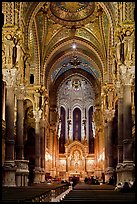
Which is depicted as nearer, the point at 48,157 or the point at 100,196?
the point at 100,196

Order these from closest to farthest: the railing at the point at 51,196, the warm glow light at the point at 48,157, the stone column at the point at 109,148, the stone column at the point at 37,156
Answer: the railing at the point at 51,196
the stone column at the point at 109,148
the stone column at the point at 37,156
the warm glow light at the point at 48,157

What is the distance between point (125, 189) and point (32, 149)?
25952 millimetres

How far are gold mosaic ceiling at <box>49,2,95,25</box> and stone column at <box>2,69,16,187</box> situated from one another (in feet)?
41.3

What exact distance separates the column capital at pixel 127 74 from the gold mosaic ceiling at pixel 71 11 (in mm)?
12363

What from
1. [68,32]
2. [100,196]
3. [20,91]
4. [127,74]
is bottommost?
[100,196]

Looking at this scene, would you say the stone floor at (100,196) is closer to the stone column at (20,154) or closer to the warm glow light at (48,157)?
the stone column at (20,154)

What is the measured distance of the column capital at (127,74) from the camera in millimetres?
19231

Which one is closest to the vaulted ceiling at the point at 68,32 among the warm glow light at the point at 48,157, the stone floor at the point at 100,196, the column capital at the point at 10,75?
the warm glow light at the point at 48,157

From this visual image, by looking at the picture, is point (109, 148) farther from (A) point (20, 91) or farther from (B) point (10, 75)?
(B) point (10, 75)

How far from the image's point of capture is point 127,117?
1922cm

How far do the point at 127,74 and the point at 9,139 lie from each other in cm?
615

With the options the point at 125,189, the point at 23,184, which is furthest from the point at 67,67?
the point at 125,189

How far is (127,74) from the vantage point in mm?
19266

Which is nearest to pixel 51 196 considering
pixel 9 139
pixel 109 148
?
pixel 9 139
